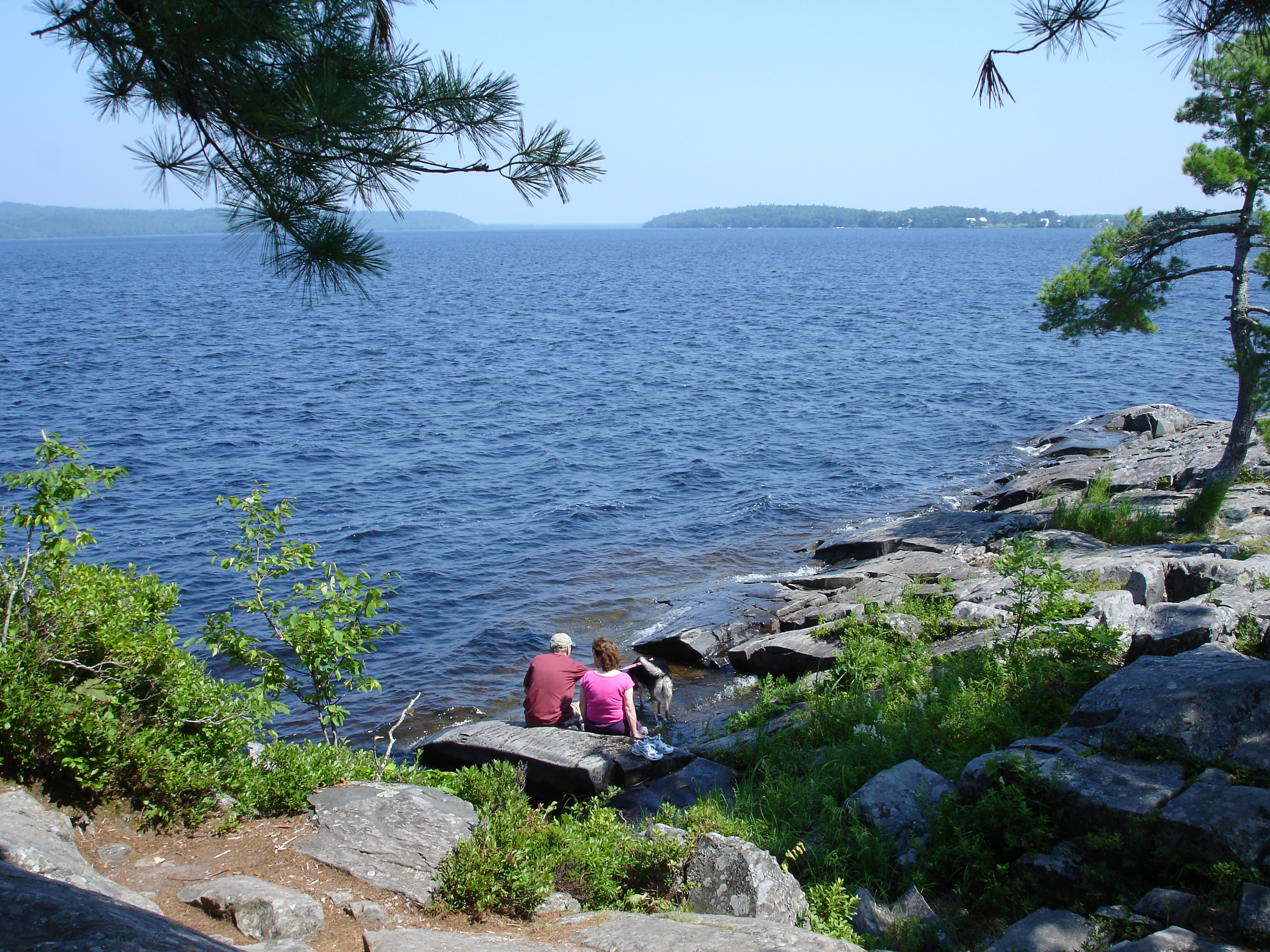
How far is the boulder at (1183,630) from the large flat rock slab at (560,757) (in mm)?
4462

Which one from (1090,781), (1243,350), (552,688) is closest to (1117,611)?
(1090,781)

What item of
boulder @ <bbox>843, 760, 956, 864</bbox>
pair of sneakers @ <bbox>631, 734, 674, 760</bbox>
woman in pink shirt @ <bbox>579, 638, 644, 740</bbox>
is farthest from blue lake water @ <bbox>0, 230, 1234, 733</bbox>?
boulder @ <bbox>843, 760, 956, 864</bbox>

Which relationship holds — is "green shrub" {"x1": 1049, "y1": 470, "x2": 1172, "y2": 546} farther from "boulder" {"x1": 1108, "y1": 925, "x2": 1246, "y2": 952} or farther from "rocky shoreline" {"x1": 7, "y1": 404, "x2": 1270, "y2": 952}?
"boulder" {"x1": 1108, "y1": 925, "x2": 1246, "y2": 952}

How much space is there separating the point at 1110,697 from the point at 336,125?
6739 mm

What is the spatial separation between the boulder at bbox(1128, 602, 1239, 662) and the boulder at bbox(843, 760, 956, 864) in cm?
238

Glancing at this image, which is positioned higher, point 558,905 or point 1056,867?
point 1056,867

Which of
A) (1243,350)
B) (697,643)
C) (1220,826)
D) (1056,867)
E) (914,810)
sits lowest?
(697,643)

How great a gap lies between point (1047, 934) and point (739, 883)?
1.81 m

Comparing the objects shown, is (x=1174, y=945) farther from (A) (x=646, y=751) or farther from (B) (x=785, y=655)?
(B) (x=785, y=655)

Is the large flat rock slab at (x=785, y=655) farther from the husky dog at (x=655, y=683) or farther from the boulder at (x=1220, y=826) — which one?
the boulder at (x=1220, y=826)

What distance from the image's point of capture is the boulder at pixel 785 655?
11477 mm

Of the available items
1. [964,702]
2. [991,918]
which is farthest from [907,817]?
[964,702]

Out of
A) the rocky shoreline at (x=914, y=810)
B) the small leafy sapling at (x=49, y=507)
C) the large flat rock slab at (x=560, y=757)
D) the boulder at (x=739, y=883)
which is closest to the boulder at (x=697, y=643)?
the rocky shoreline at (x=914, y=810)

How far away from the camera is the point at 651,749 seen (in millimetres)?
8625
